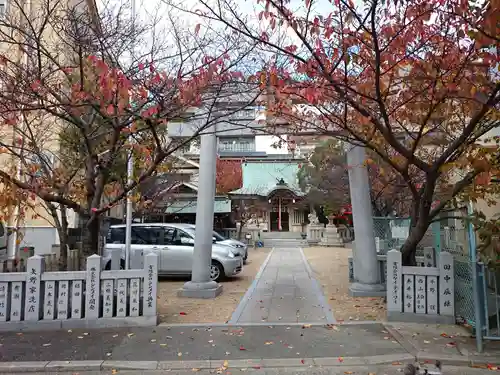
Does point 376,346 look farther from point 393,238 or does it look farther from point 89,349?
point 393,238

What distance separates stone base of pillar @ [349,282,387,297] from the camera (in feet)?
30.5

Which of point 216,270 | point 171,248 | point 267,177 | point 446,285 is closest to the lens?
point 446,285

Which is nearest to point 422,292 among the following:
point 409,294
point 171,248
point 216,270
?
point 409,294

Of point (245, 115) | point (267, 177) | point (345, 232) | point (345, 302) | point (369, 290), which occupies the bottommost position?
point (345, 302)

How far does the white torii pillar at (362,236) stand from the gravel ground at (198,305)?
2.90 m

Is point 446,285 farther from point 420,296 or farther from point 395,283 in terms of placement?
point 395,283

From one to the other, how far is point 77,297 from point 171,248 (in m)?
5.40

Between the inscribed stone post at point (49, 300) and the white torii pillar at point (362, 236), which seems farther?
the white torii pillar at point (362, 236)

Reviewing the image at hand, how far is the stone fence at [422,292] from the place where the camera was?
22.1 feet

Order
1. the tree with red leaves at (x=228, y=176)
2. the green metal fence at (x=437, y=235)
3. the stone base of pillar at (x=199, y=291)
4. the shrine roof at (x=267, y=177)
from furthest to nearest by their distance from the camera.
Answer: the shrine roof at (x=267, y=177) < the tree with red leaves at (x=228, y=176) < the green metal fence at (x=437, y=235) < the stone base of pillar at (x=199, y=291)

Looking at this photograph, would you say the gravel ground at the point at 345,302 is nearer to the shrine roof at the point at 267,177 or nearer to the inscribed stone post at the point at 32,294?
the inscribed stone post at the point at 32,294

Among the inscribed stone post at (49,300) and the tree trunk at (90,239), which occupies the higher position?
the tree trunk at (90,239)

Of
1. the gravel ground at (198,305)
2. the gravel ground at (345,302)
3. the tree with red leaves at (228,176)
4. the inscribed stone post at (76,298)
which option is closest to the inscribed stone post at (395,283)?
the gravel ground at (345,302)

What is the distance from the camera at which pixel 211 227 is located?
9.67 metres
